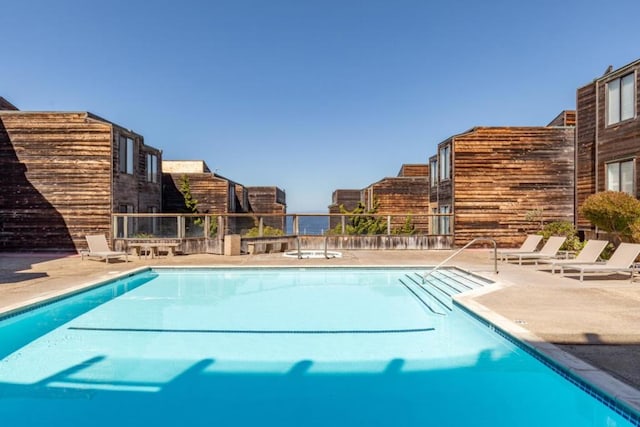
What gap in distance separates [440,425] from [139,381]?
9.52 ft

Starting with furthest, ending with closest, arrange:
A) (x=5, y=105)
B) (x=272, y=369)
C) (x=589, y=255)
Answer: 1. (x=5, y=105)
2. (x=589, y=255)
3. (x=272, y=369)

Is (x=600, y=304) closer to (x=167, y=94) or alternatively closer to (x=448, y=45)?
(x=448, y=45)

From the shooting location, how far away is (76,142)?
47.9ft

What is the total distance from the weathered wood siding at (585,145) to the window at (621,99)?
0.67 m

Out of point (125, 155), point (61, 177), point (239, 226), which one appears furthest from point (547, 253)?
point (61, 177)

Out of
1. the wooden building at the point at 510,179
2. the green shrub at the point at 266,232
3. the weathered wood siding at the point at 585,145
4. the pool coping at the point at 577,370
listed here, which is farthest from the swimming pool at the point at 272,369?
the weathered wood siding at the point at 585,145

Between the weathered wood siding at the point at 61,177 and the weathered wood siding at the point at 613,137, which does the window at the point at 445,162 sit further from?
the weathered wood siding at the point at 61,177

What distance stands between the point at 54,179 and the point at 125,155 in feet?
8.05

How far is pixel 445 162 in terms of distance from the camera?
696 inches

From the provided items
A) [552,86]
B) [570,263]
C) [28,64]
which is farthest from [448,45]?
[28,64]

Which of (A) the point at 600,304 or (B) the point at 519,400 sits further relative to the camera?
(A) the point at 600,304

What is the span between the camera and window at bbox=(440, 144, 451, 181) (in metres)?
17.1

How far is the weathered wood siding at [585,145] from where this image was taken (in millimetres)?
13961

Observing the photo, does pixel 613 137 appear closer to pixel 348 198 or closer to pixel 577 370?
pixel 577 370
